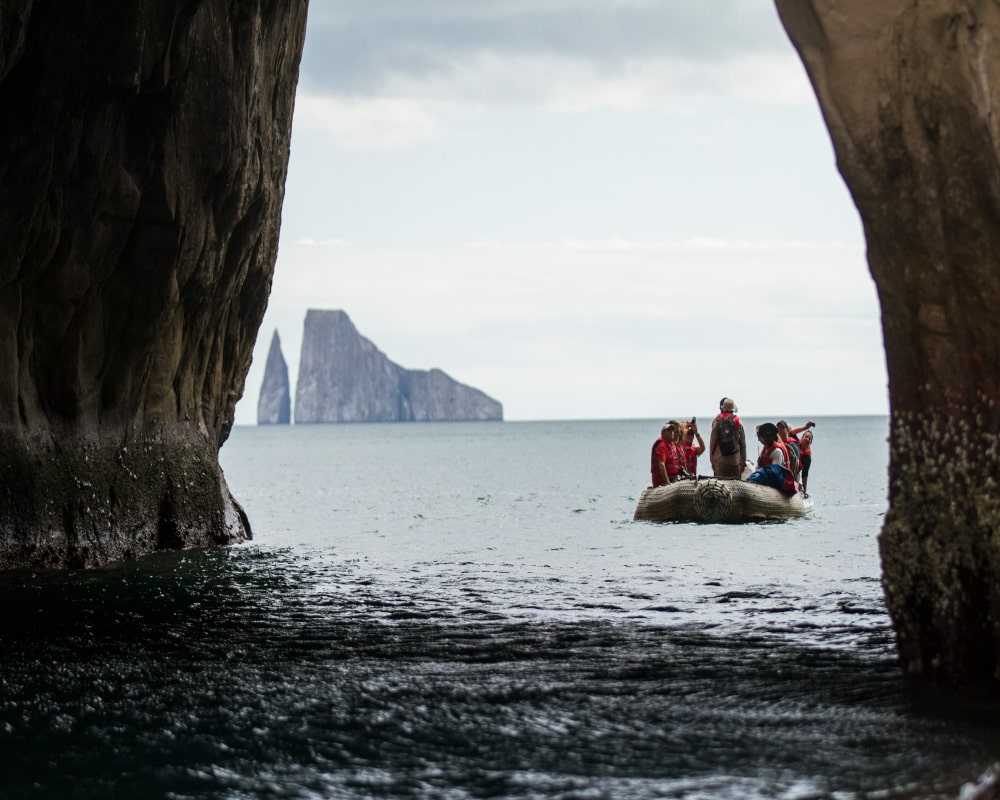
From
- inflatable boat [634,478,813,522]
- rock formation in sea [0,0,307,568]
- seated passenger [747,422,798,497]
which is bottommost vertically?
inflatable boat [634,478,813,522]

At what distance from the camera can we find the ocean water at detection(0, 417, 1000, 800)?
231 inches

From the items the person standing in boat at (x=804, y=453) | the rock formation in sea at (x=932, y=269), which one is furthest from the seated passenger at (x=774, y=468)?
the rock formation in sea at (x=932, y=269)

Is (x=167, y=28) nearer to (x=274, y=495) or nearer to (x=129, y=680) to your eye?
(x=129, y=680)

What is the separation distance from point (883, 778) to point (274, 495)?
34.8m

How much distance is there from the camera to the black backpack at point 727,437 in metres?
23.4

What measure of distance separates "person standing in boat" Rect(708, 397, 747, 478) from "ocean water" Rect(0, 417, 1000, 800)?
637cm

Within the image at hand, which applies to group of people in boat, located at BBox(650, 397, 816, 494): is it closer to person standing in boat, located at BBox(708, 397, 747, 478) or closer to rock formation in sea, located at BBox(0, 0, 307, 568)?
person standing in boat, located at BBox(708, 397, 747, 478)

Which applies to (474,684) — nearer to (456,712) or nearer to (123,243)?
(456,712)

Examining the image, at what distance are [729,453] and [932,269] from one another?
16820 millimetres

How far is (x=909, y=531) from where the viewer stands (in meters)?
7.26

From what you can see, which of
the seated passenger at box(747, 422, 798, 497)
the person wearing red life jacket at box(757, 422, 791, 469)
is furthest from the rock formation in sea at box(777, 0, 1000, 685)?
the seated passenger at box(747, 422, 798, 497)

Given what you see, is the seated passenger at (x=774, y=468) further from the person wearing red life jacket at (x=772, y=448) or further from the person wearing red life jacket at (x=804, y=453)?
the person wearing red life jacket at (x=804, y=453)

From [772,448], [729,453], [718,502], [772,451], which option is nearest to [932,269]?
[718,502]

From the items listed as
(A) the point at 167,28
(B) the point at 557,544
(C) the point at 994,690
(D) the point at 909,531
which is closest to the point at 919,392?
(D) the point at 909,531
